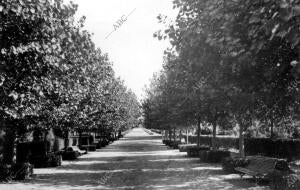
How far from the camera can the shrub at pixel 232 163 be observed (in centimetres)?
2075

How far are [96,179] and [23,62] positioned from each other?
32.6ft

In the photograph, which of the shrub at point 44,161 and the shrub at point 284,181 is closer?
the shrub at point 284,181

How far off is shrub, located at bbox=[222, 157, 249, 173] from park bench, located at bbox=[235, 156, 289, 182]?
0.99 meters

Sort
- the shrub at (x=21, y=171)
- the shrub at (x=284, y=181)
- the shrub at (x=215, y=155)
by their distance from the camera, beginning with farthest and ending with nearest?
the shrub at (x=215, y=155)
the shrub at (x=21, y=171)
the shrub at (x=284, y=181)

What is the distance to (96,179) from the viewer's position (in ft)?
65.2

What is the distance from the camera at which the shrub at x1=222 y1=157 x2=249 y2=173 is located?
2075 centimetres

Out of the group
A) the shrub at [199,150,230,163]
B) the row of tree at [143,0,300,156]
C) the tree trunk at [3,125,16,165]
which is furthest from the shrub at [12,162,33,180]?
the shrub at [199,150,230,163]

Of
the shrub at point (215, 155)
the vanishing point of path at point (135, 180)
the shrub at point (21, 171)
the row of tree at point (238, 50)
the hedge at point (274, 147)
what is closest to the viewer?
the row of tree at point (238, 50)

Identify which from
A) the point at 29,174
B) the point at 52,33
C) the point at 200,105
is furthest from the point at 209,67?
the point at 200,105

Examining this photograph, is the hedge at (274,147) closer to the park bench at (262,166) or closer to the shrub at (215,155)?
the shrub at (215,155)

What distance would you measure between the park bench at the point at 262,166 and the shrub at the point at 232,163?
38.9 inches

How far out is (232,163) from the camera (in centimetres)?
2150

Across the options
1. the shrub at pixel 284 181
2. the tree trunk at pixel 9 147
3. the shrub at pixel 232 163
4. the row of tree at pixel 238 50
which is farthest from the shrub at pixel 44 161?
the shrub at pixel 284 181

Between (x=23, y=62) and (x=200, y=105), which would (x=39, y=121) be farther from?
(x=23, y=62)
